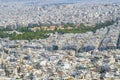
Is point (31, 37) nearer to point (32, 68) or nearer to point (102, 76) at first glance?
point (32, 68)

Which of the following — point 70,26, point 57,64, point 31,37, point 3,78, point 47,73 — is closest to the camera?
point 3,78

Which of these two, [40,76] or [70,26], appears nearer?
[40,76]

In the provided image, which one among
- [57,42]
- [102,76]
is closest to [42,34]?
[57,42]

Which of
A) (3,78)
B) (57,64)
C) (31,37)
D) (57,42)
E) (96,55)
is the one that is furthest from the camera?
(31,37)

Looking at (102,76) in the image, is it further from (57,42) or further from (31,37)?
(31,37)

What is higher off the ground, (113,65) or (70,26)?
(113,65)

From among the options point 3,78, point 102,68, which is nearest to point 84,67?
point 102,68

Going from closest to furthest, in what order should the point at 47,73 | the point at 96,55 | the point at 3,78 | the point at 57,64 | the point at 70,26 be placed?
1. the point at 3,78
2. the point at 47,73
3. the point at 57,64
4. the point at 96,55
5. the point at 70,26

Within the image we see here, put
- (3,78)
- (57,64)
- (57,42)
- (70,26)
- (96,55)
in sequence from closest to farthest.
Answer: (3,78) < (57,64) < (96,55) < (57,42) < (70,26)

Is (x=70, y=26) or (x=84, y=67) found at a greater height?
(x=84, y=67)
